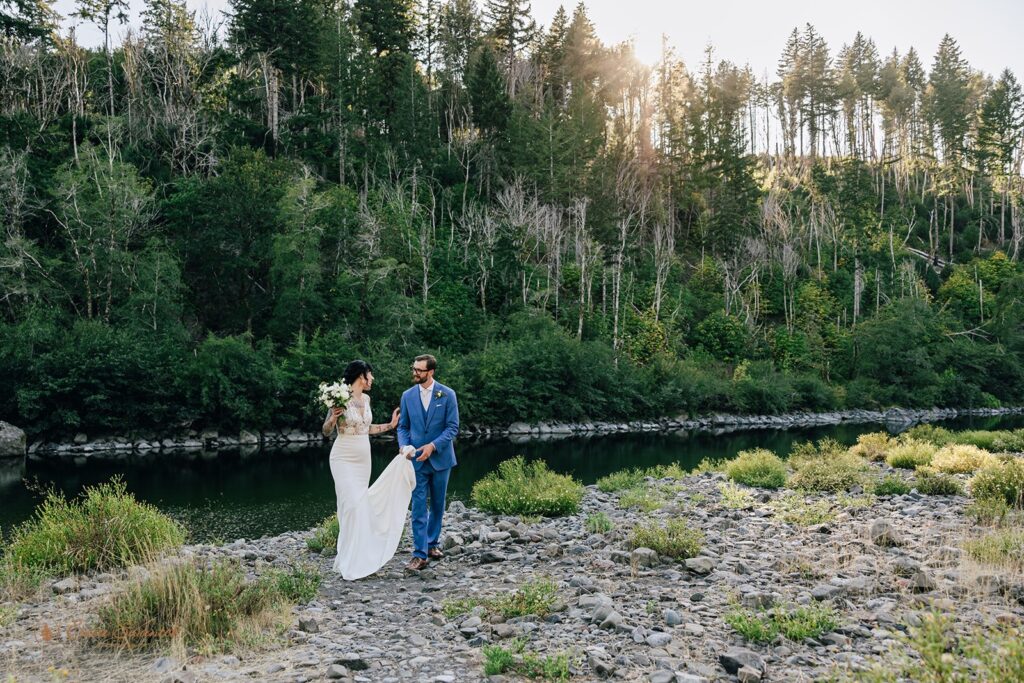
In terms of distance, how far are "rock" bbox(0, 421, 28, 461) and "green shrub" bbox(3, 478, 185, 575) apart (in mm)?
24409

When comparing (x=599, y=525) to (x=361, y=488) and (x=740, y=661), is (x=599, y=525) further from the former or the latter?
(x=740, y=661)

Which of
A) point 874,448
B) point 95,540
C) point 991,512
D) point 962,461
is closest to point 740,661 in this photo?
point 991,512

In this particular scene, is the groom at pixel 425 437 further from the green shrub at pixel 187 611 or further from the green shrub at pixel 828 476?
the green shrub at pixel 828 476

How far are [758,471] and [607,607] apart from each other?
11167mm

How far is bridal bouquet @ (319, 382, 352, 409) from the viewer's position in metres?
9.27

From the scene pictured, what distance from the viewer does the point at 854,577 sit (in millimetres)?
8109

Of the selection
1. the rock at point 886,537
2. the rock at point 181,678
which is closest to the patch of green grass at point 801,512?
the rock at point 886,537

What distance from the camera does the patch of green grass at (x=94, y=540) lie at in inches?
392

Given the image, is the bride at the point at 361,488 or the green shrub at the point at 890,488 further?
the green shrub at the point at 890,488

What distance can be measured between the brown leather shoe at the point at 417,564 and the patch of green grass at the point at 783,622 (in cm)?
406

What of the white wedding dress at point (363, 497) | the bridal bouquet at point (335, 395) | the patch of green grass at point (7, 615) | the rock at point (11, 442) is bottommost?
the rock at point (11, 442)

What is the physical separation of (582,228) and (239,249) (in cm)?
2254

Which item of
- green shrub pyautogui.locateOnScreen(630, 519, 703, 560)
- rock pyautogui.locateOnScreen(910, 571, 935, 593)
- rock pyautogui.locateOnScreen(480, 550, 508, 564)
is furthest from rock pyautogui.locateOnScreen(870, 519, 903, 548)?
rock pyautogui.locateOnScreen(480, 550, 508, 564)

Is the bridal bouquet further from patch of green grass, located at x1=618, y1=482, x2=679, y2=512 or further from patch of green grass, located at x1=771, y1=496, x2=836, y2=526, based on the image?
patch of green grass, located at x1=771, y1=496, x2=836, y2=526
